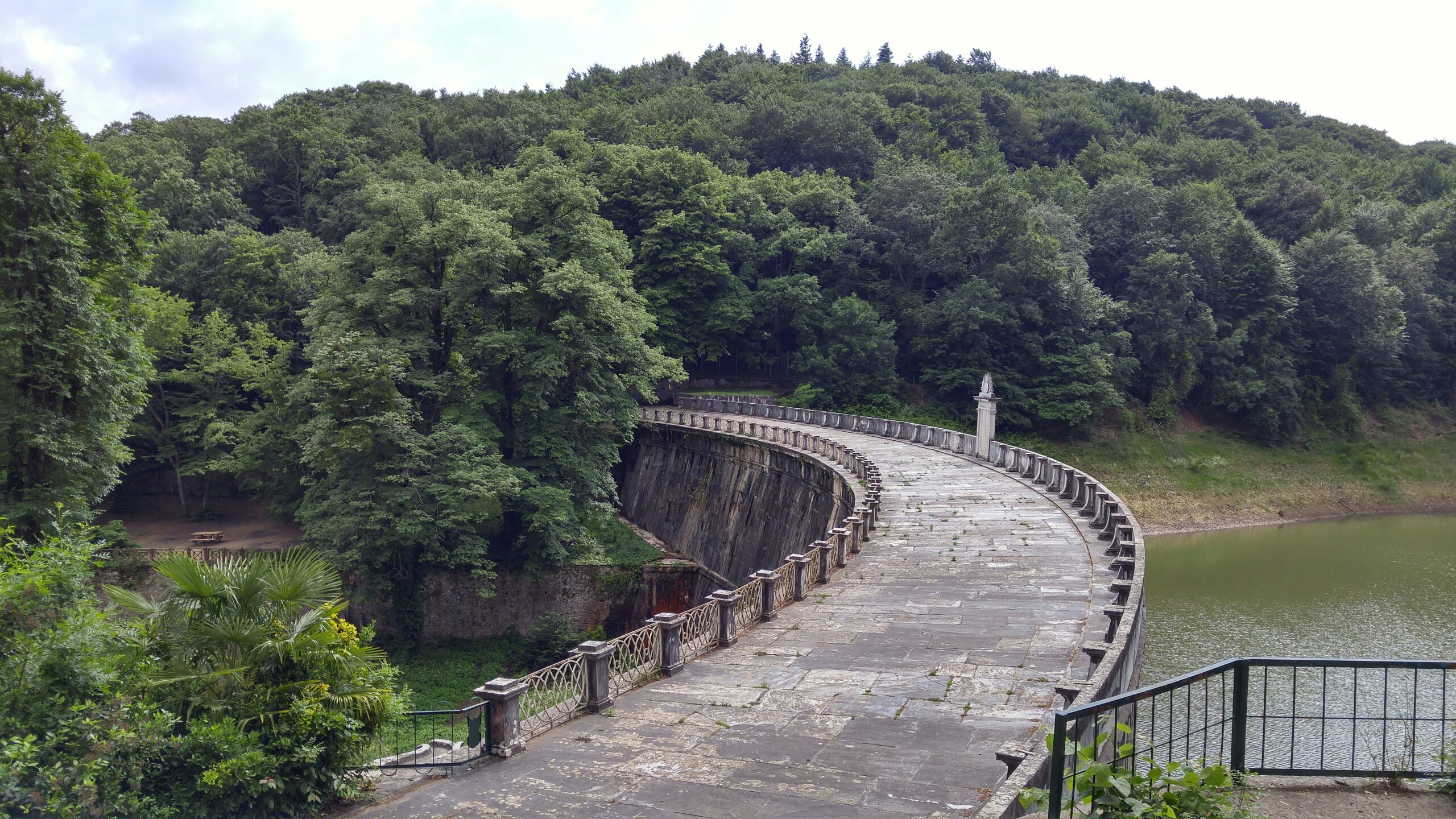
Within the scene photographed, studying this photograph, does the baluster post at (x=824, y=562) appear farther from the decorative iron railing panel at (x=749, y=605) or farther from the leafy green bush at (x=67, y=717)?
the leafy green bush at (x=67, y=717)

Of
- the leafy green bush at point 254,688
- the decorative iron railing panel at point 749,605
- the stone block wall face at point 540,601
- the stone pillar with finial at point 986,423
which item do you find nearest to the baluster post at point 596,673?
the leafy green bush at point 254,688

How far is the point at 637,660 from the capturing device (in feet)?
39.1

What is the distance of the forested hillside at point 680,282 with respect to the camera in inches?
1102

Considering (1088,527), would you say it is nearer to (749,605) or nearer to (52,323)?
(749,605)

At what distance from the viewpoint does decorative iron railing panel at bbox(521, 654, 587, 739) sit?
1005 cm

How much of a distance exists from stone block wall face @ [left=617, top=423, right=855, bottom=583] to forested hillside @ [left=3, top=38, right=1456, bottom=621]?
3728 millimetres

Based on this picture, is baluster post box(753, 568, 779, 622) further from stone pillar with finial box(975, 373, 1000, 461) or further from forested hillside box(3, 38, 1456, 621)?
stone pillar with finial box(975, 373, 1000, 461)

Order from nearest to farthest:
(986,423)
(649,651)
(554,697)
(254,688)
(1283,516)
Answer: (254,688), (554,697), (649,651), (986,423), (1283,516)

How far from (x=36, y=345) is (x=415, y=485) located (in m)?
9.50

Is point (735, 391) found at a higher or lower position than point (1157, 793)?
higher

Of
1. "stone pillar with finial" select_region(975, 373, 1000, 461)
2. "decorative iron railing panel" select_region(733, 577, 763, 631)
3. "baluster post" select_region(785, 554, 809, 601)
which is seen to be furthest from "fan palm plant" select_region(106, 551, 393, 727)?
"stone pillar with finial" select_region(975, 373, 1000, 461)

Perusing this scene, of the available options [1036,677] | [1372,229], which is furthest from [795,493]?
[1372,229]

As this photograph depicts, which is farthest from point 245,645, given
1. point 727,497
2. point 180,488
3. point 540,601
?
point 180,488

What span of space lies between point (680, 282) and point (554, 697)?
1646 inches
